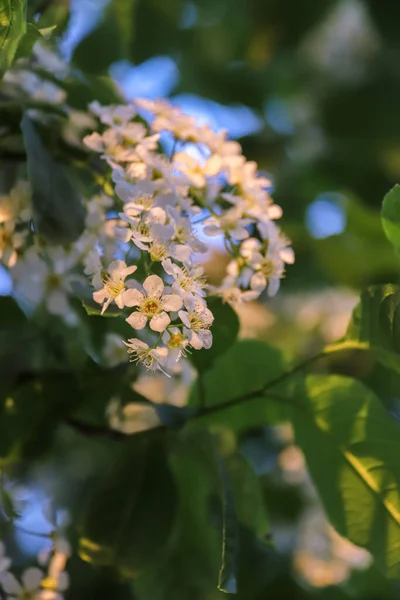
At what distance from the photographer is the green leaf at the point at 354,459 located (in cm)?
47

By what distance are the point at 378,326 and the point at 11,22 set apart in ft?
0.86

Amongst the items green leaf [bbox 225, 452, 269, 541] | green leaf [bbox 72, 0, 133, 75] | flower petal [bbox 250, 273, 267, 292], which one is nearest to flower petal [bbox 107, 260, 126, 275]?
flower petal [bbox 250, 273, 267, 292]

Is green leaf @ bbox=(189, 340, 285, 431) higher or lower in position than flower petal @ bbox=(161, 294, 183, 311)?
lower

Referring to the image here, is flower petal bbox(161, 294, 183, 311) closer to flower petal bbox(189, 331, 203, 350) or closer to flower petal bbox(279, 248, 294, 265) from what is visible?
flower petal bbox(189, 331, 203, 350)

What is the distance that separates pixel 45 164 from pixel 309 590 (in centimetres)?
57

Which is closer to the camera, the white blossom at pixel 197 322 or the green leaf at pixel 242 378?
the white blossom at pixel 197 322

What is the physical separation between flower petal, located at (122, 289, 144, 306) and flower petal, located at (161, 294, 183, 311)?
0.5 inches

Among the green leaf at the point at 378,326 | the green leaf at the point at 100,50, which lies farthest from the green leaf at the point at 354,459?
the green leaf at the point at 100,50

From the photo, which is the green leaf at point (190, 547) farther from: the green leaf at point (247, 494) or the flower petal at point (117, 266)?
the flower petal at point (117, 266)

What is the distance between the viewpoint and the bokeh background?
0.86m

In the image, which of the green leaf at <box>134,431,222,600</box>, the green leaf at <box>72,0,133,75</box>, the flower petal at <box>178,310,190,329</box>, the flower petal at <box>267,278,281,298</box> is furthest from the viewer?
the green leaf at <box>72,0,133,75</box>

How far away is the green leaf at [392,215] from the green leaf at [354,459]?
0.11 metres

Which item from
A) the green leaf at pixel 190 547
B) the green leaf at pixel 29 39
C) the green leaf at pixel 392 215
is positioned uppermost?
the green leaf at pixel 29 39

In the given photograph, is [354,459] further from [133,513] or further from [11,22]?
[11,22]
